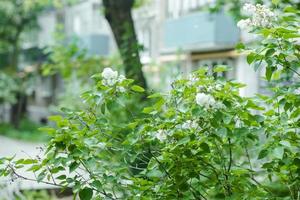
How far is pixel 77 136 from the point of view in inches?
114

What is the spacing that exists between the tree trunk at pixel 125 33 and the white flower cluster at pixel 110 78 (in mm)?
3829

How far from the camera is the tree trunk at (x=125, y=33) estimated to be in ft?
22.1

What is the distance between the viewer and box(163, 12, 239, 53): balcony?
1709 centimetres

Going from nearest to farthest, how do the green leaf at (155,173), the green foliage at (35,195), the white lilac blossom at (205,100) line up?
the white lilac blossom at (205,100)
the green leaf at (155,173)
the green foliage at (35,195)

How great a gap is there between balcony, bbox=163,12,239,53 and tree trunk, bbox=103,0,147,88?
29.4ft

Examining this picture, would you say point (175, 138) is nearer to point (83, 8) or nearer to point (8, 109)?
point (83, 8)

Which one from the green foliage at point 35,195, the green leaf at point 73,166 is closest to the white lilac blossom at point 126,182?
the green leaf at point 73,166

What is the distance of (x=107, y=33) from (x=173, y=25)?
7.52m

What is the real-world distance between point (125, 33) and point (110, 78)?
14.7ft

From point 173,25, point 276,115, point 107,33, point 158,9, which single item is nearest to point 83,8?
point 107,33

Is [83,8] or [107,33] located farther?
[83,8]

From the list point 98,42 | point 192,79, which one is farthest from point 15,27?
point 192,79

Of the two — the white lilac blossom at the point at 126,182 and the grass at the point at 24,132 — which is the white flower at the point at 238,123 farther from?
the grass at the point at 24,132

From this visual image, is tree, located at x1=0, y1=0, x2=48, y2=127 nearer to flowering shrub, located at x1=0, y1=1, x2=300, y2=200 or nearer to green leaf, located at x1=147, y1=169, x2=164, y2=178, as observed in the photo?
flowering shrub, located at x1=0, y1=1, x2=300, y2=200
